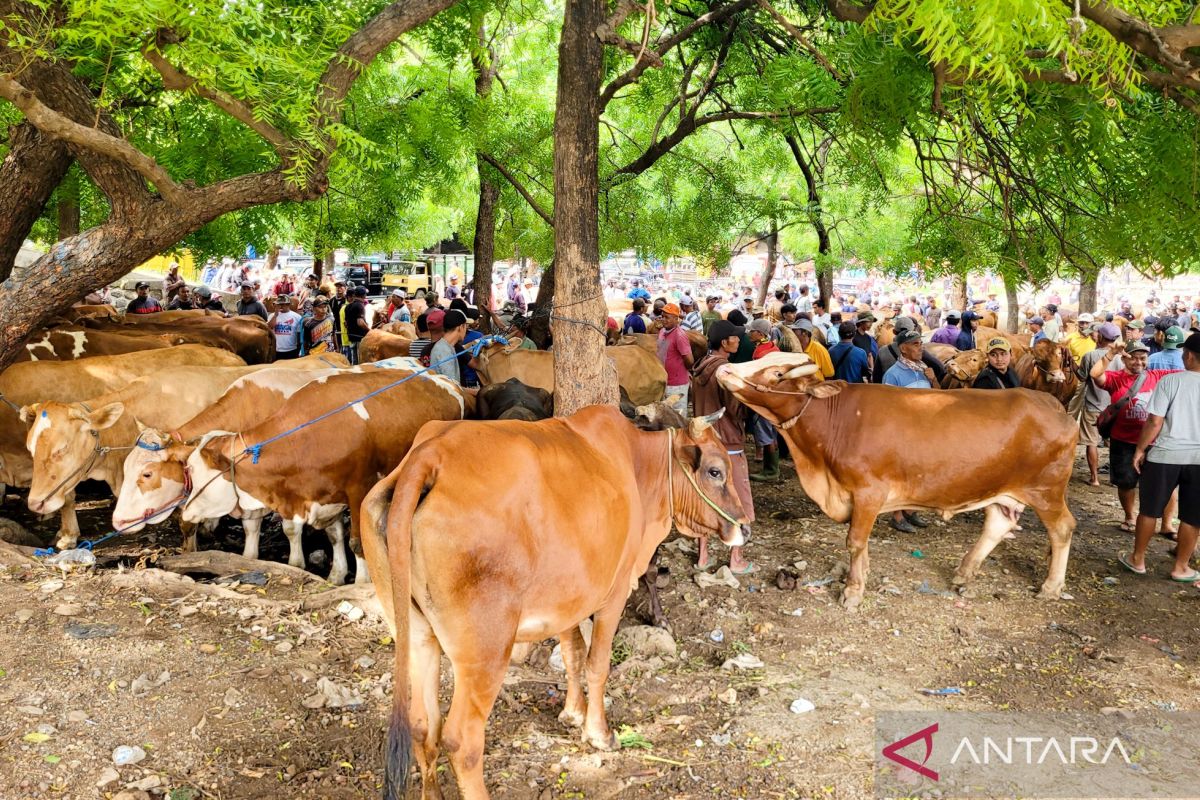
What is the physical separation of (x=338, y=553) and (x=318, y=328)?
25.7 ft

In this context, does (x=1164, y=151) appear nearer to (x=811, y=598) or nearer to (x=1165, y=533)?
(x=811, y=598)

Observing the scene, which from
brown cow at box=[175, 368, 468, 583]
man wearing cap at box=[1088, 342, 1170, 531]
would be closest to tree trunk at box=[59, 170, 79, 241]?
brown cow at box=[175, 368, 468, 583]

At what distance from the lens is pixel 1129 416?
9.00m

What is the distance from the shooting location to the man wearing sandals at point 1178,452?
756 centimetres

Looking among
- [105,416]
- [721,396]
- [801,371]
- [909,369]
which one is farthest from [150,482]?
[909,369]

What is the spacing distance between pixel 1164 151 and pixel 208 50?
621cm

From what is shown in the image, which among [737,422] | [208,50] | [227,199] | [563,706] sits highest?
[208,50]

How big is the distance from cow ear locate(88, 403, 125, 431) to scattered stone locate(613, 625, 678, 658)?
4.77 metres

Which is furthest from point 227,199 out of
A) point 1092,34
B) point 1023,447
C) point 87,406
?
point 1023,447

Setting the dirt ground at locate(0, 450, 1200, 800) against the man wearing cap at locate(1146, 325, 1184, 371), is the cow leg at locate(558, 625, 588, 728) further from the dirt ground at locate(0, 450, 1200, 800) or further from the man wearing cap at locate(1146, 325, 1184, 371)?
the man wearing cap at locate(1146, 325, 1184, 371)

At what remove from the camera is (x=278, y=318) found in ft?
49.7

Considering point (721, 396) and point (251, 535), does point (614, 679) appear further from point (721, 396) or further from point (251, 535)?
point (721, 396)

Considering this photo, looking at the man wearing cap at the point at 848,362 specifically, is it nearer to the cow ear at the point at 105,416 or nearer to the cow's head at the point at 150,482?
the cow's head at the point at 150,482

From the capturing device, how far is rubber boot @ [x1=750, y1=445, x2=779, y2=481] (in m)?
11.2
